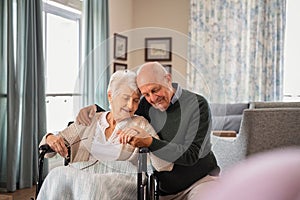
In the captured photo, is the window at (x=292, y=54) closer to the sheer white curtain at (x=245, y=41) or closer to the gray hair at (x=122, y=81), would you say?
the sheer white curtain at (x=245, y=41)

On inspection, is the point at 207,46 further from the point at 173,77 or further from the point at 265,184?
the point at 265,184

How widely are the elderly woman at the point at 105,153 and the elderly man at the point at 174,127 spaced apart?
37 millimetres

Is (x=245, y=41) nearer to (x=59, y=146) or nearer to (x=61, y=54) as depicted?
(x=61, y=54)

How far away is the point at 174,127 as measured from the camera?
5.48 ft

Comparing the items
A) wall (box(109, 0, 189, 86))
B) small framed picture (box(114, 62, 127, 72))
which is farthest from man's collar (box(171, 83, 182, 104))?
wall (box(109, 0, 189, 86))

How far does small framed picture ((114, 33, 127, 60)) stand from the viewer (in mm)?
1585

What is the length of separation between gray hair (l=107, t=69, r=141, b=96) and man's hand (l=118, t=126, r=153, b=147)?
15cm

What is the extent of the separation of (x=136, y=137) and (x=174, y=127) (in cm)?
19

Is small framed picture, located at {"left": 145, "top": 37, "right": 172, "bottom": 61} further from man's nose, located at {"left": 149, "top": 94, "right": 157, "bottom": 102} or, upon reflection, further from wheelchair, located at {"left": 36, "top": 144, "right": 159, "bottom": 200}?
wheelchair, located at {"left": 36, "top": 144, "right": 159, "bottom": 200}

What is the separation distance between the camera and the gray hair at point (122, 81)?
1594 mm

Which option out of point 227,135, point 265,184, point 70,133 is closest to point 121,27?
point 227,135

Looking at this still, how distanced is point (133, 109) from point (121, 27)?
467cm

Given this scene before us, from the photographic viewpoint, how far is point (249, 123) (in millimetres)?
2930

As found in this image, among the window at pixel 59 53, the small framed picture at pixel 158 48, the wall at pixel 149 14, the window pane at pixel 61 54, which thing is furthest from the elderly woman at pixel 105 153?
the wall at pixel 149 14
